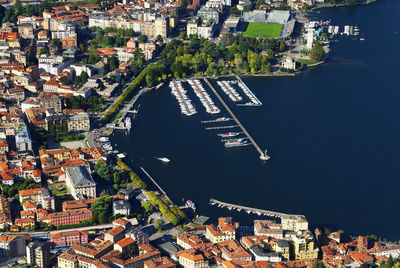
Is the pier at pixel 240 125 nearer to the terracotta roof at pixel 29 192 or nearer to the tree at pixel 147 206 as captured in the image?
the tree at pixel 147 206

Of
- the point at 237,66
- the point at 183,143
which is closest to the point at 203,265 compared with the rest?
the point at 183,143

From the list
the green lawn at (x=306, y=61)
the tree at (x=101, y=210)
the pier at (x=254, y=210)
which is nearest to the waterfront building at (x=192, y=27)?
the green lawn at (x=306, y=61)

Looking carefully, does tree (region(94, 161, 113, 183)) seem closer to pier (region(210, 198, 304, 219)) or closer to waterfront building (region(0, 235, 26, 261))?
pier (region(210, 198, 304, 219))

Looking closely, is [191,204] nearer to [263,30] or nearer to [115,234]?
[115,234]

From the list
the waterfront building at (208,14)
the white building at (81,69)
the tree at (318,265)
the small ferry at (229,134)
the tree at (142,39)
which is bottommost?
the tree at (318,265)

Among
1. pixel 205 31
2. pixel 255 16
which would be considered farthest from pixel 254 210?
pixel 255 16

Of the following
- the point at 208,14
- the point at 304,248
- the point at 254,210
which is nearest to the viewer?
the point at 304,248
